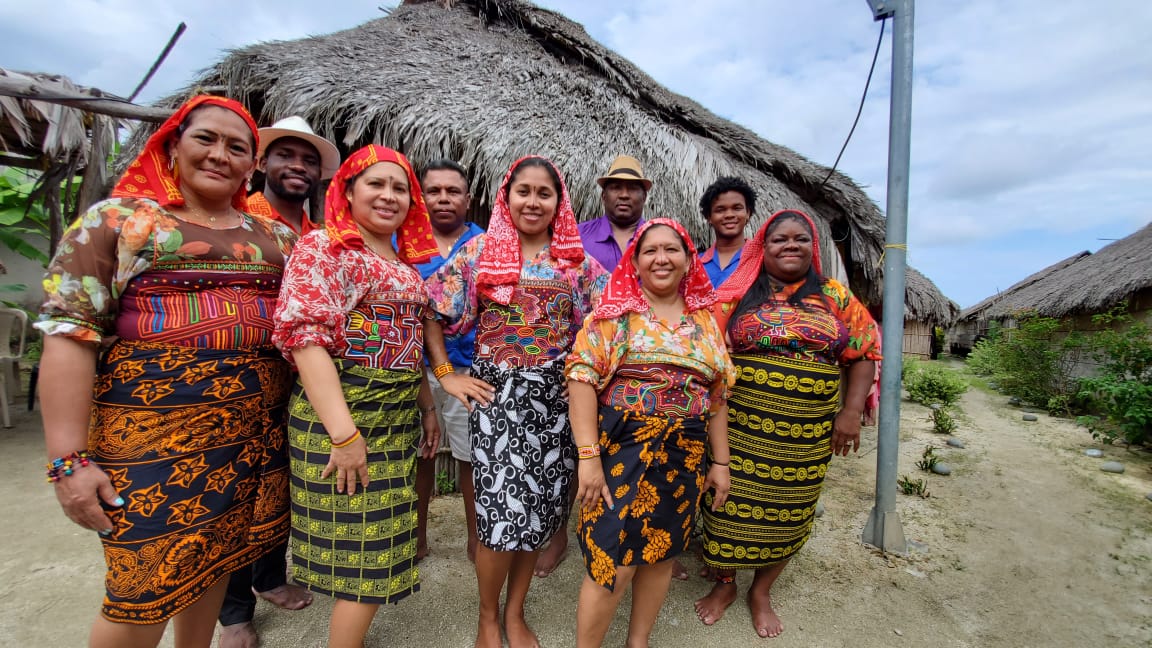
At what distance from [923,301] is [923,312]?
21.6 inches

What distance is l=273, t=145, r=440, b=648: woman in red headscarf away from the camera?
1.46 m

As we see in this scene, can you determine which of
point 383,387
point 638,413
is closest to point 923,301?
point 638,413

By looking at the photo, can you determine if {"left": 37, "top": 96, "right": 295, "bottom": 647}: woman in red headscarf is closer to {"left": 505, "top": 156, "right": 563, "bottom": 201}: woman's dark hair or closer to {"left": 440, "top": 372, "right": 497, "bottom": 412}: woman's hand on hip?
{"left": 440, "top": 372, "right": 497, "bottom": 412}: woman's hand on hip

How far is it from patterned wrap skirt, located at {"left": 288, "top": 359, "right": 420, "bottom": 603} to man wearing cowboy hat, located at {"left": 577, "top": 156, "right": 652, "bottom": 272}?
5.26 ft

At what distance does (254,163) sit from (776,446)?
7.52ft

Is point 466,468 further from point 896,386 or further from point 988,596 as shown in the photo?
point 988,596

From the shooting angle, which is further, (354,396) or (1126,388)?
(1126,388)

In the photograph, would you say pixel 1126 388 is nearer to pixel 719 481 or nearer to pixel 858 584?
pixel 858 584

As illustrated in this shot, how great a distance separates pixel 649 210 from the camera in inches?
157

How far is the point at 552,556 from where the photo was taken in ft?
9.20

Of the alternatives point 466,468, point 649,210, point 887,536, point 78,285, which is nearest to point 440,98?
point 649,210

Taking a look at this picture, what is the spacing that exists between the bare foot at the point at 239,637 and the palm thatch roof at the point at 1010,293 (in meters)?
16.1

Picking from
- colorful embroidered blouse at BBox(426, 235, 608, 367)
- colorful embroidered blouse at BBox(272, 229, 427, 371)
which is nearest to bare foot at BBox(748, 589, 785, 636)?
colorful embroidered blouse at BBox(426, 235, 608, 367)

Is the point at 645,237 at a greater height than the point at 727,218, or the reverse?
the point at 727,218
